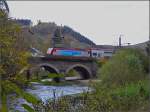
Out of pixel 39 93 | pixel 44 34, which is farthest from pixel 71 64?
pixel 39 93

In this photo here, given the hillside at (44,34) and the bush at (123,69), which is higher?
the hillside at (44,34)

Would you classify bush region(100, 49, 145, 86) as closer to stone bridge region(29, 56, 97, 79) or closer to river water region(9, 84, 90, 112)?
river water region(9, 84, 90, 112)

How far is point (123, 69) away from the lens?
938 inches

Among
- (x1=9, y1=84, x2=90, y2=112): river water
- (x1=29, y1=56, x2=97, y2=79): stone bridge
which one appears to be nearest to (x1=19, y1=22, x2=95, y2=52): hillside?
(x1=9, y1=84, x2=90, y2=112): river water

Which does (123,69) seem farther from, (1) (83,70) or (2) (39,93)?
(1) (83,70)

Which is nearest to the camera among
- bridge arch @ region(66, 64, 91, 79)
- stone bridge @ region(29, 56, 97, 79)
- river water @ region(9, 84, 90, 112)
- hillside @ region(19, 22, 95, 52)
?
river water @ region(9, 84, 90, 112)

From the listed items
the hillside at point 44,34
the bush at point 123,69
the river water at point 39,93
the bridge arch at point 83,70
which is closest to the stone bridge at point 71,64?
the bridge arch at point 83,70

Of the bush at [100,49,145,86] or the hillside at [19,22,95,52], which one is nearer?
the hillside at [19,22,95,52]

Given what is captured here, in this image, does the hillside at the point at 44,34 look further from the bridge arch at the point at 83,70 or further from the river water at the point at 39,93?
the bridge arch at the point at 83,70

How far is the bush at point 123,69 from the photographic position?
2327 cm

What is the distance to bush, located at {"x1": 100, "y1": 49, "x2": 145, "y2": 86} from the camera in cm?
2327

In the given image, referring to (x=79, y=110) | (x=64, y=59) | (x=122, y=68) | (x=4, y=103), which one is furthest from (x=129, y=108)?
(x=64, y=59)

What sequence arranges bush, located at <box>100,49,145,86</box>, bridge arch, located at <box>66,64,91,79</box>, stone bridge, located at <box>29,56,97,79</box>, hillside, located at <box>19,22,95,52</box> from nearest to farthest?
hillside, located at <box>19,22,95,52</box>
bush, located at <box>100,49,145,86</box>
stone bridge, located at <box>29,56,97,79</box>
bridge arch, located at <box>66,64,91,79</box>

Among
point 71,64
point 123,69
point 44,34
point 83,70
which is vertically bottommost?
point 83,70
